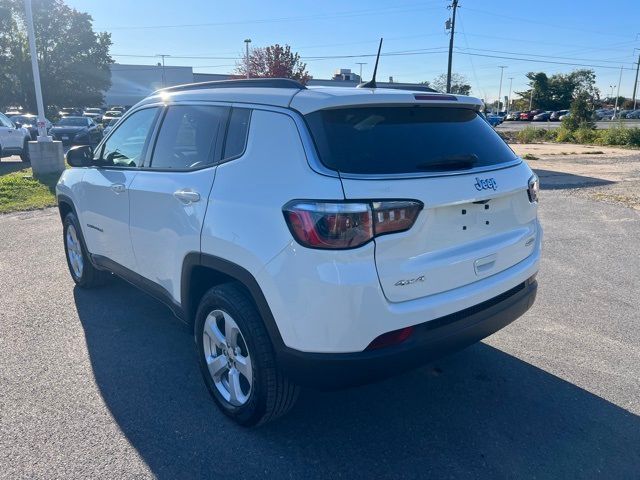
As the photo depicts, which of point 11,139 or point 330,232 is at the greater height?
point 330,232

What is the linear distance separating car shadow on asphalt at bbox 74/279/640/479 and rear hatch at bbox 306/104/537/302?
2.91 ft

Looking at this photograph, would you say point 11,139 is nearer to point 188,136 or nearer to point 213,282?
point 188,136

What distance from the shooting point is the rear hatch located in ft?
Answer: 8.04

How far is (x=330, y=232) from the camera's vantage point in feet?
7.71

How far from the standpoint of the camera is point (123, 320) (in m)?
4.56

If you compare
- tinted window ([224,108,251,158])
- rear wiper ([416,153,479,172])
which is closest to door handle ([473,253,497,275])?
rear wiper ([416,153,479,172])

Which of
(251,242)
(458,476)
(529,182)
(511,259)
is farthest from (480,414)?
Answer: (251,242)

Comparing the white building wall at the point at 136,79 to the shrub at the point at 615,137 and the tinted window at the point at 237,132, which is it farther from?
the tinted window at the point at 237,132

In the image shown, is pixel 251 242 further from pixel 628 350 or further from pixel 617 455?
pixel 628 350

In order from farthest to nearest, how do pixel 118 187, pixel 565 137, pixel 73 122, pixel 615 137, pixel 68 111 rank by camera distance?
pixel 68 111 < pixel 565 137 < pixel 615 137 < pixel 73 122 < pixel 118 187

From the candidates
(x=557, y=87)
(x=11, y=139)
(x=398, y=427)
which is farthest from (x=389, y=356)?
(x=557, y=87)

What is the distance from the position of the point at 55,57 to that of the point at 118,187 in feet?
183

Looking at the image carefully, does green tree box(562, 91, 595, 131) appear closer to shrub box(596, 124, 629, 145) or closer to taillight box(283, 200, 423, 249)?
shrub box(596, 124, 629, 145)

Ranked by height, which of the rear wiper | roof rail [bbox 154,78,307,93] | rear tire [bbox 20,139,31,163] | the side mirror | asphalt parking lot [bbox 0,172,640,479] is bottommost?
asphalt parking lot [bbox 0,172,640,479]
